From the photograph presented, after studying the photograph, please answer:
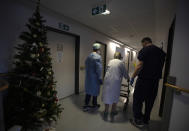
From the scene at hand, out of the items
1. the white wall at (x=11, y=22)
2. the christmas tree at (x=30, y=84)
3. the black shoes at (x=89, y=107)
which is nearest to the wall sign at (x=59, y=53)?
the white wall at (x=11, y=22)

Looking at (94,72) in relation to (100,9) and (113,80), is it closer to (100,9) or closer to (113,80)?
(113,80)

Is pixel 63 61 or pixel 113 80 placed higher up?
pixel 63 61

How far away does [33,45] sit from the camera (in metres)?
1.32

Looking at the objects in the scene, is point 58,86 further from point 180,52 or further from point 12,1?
point 180,52

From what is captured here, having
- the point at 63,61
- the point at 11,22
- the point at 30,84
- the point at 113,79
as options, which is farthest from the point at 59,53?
the point at 113,79

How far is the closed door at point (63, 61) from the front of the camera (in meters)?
2.34

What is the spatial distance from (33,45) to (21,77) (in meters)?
0.50

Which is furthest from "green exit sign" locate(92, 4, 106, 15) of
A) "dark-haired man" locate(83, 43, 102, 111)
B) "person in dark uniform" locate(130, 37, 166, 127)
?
"person in dark uniform" locate(130, 37, 166, 127)

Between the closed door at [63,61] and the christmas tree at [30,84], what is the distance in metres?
0.92

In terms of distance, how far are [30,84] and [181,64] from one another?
2048mm

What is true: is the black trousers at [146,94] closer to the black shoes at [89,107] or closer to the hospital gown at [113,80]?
the hospital gown at [113,80]

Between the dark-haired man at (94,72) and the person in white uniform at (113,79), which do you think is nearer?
the person in white uniform at (113,79)

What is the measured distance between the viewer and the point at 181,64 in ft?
3.54

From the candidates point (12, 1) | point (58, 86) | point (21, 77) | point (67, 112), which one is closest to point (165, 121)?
point (67, 112)
